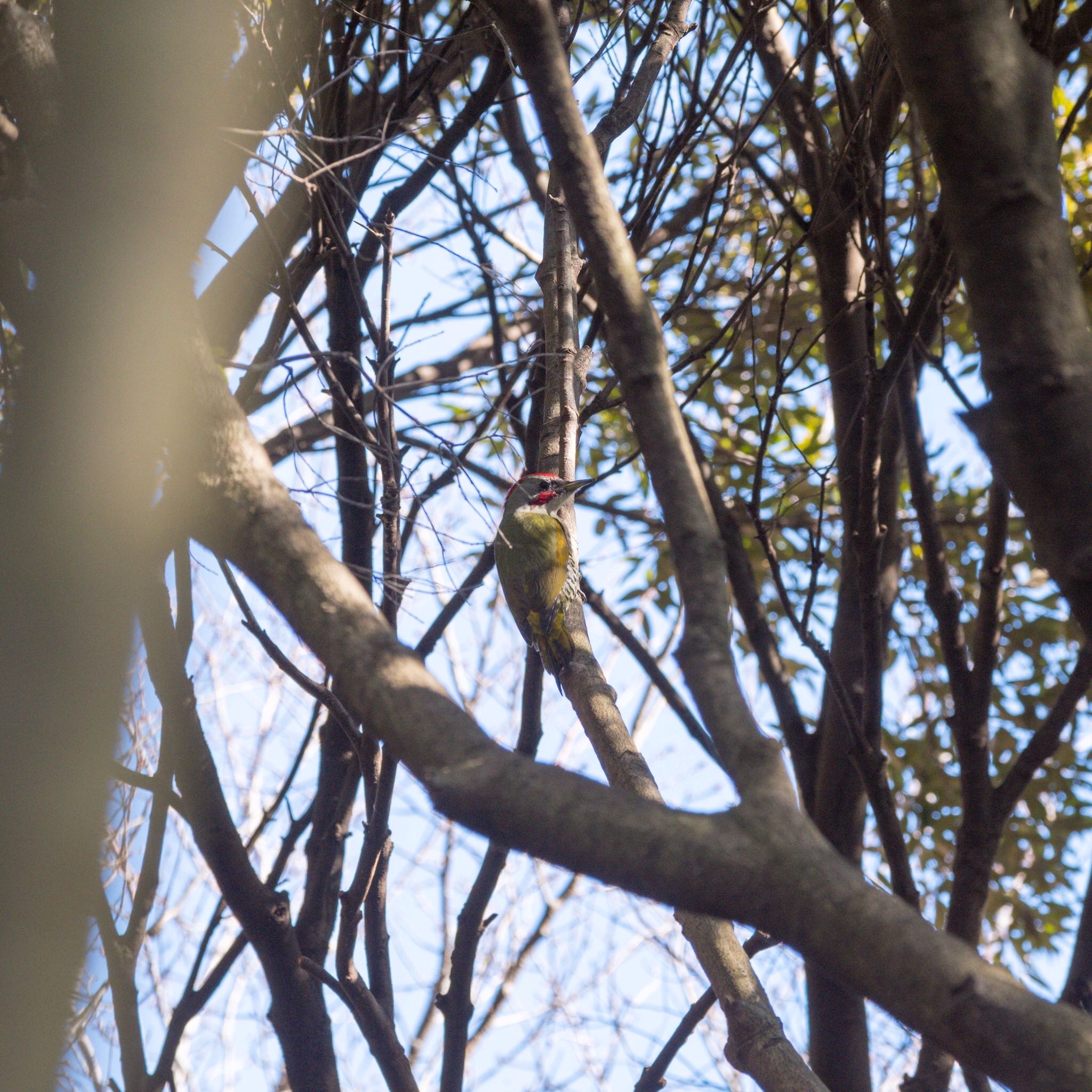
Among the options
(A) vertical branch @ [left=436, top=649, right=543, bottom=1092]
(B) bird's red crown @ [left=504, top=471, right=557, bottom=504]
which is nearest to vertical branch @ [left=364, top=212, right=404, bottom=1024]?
(A) vertical branch @ [left=436, top=649, right=543, bottom=1092]

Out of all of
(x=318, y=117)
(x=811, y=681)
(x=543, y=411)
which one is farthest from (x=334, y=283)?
(x=811, y=681)

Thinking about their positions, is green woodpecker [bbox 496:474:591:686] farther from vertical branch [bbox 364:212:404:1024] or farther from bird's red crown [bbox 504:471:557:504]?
vertical branch [bbox 364:212:404:1024]

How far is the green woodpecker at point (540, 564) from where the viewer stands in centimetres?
367

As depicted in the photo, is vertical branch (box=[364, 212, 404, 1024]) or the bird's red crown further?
the bird's red crown

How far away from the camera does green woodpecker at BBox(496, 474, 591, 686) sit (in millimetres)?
3666

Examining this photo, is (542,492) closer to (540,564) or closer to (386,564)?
(540,564)

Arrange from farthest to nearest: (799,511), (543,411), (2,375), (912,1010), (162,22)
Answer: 1. (799,511)
2. (543,411)
3. (2,375)
4. (162,22)
5. (912,1010)

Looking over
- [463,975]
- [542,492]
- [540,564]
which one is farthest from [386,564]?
[540,564]

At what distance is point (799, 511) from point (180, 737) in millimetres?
4156

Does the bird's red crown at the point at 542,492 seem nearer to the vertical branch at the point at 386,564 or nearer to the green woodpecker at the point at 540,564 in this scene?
the green woodpecker at the point at 540,564

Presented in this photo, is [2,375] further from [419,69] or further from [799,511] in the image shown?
[799,511]

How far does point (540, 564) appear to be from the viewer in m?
5.00

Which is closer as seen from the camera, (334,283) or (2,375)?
(2,375)

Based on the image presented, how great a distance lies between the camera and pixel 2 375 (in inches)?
105
